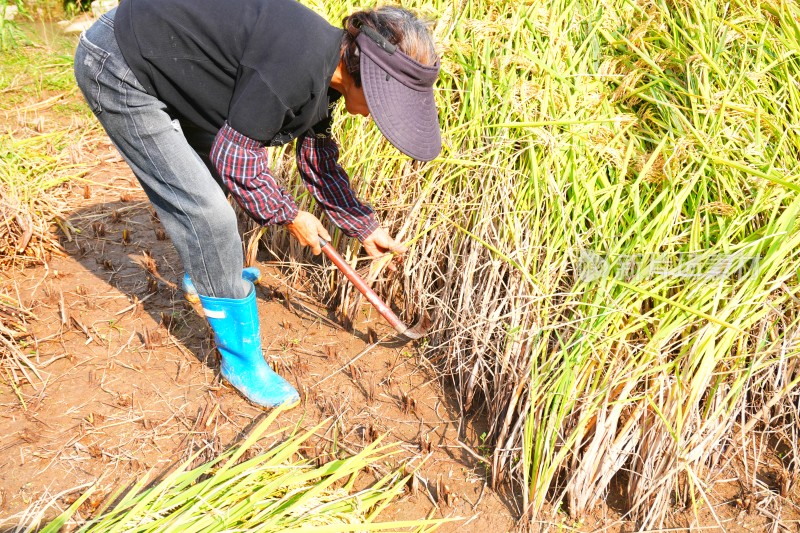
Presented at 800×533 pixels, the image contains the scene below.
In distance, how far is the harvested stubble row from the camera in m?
2.35

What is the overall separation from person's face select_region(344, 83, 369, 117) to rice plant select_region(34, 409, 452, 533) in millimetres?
1033

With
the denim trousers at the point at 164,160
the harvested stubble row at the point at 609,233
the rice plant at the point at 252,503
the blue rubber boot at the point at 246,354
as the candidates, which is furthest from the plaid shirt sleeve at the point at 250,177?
the harvested stubble row at the point at 609,233

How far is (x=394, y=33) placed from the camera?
210cm

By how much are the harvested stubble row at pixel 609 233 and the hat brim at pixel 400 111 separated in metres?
0.57

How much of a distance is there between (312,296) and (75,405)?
43.7 inches

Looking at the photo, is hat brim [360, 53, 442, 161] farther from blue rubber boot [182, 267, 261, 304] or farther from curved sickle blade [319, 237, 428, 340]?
blue rubber boot [182, 267, 261, 304]

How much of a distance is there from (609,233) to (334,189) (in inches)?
40.7

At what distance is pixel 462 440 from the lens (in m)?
2.69

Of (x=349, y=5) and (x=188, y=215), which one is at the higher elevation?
(x=349, y=5)

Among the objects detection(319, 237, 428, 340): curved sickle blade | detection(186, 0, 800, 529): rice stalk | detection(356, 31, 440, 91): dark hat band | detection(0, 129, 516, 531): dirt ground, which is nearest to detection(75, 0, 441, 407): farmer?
detection(356, 31, 440, 91): dark hat band

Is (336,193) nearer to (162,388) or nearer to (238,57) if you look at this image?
(238,57)

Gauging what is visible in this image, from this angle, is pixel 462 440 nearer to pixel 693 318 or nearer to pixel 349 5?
pixel 693 318

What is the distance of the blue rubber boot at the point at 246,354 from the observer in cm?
262

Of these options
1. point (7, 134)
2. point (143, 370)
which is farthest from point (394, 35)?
point (7, 134)
